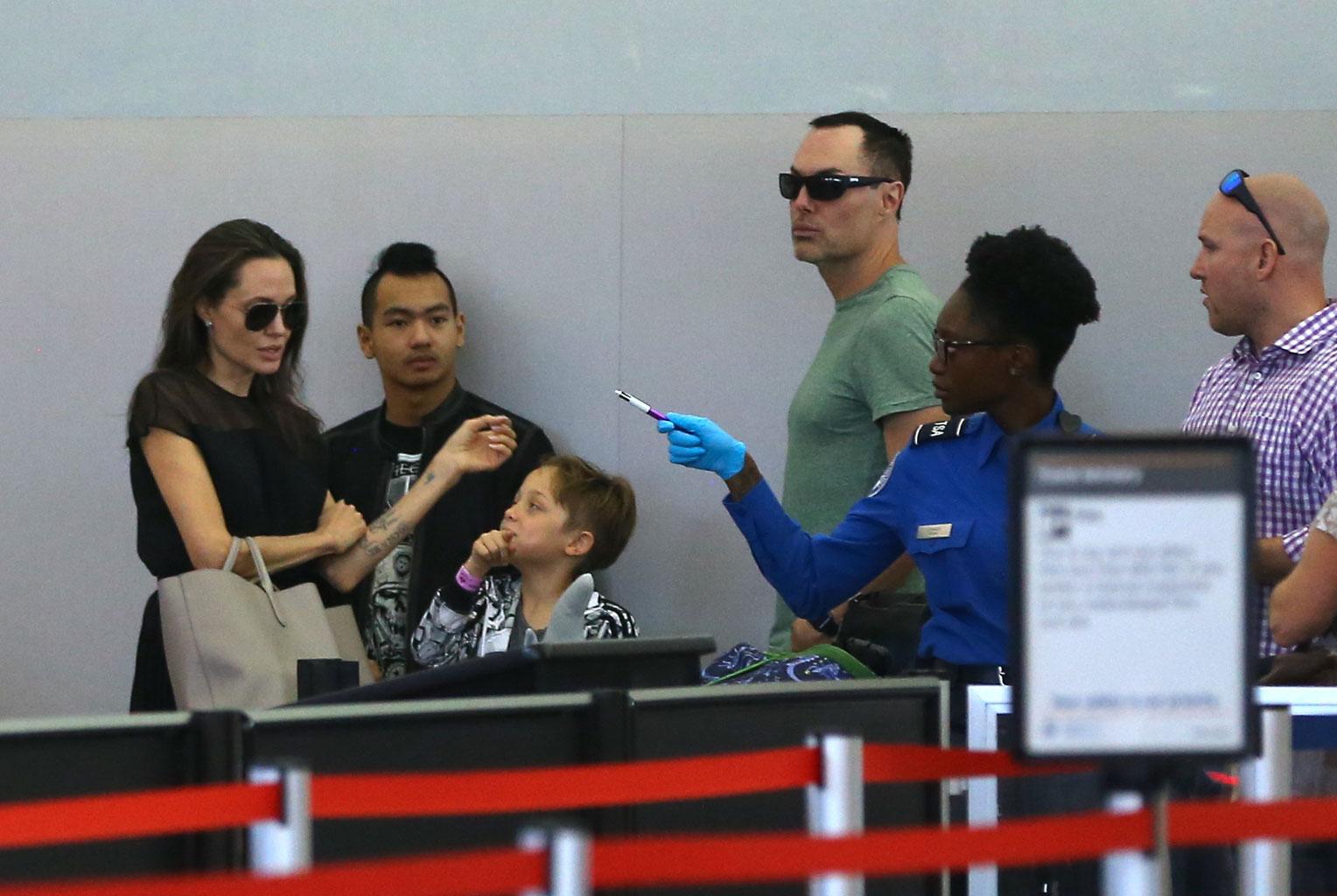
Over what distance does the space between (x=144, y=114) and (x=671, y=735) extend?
12.0 feet

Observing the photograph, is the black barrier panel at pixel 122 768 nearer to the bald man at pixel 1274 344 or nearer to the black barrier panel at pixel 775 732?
the black barrier panel at pixel 775 732

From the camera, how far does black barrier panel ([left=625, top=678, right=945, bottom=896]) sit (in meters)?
2.26

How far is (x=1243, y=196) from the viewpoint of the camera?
370cm

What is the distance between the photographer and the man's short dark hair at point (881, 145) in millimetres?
4602

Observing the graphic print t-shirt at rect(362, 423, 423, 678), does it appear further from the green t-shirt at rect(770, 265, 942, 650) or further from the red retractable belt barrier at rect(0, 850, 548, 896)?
the red retractable belt barrier at rect(0, 850, 548, 896)

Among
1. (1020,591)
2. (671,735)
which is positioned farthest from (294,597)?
(1020,591)

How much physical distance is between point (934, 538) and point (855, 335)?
0.79m

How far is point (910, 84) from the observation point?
16.7 feet

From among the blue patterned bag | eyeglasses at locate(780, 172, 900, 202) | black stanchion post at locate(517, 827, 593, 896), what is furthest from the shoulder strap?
black stanchion post at locate(517, 827, 593, 896)

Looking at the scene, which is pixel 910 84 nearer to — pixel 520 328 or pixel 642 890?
pixel 520 328

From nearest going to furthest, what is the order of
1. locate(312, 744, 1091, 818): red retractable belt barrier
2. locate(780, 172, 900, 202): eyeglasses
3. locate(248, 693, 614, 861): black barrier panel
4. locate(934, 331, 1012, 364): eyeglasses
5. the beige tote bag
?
locate(312, 744, 1091, 818): red retractable belt barrier, locate(248, 693, 614, 861): black barrier panel, locate(934, 331, 1012, 364): eyeglasses, the beige tote bag, locate(780, 172, 900, 202): eyeglasses

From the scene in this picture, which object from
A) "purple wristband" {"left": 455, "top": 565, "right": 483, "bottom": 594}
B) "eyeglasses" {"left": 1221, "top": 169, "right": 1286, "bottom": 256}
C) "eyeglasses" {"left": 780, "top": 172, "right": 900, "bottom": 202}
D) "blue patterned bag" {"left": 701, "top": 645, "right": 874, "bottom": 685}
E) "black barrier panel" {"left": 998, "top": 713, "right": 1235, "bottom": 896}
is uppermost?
"eyeglasses" {"left": 780, "top": 172, "right": 900, "bottom": 202}

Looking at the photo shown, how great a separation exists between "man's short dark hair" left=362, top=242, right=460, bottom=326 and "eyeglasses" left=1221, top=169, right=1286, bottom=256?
2.04 m

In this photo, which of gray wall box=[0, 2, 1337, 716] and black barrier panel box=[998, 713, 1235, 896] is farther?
gray wall box=[0, 2, 1337, 716]
